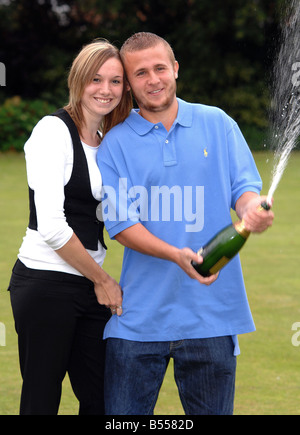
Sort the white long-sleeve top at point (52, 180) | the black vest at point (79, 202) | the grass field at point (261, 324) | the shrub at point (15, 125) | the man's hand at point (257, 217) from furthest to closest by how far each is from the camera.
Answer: the shrub at point (15, 125) → the grass field at point (261, 324) → the black vest at point (79, 202) → the white long-sleeve top at point (52, 180) → the man's hand at point (257, 217)

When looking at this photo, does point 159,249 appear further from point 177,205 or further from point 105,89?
point 105,89

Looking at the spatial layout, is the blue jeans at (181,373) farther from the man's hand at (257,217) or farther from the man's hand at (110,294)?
the man's hand at (257,217)

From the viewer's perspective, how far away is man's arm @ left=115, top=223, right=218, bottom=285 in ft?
10.1

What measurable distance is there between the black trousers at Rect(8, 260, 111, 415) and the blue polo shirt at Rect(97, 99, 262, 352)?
23cm

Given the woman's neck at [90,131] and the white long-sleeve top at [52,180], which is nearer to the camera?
the white long-sleeve top at [52,180]

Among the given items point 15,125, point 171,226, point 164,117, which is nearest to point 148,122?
point 164,117

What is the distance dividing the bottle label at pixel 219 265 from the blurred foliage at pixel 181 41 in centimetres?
2224

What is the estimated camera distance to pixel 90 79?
11.2 ft

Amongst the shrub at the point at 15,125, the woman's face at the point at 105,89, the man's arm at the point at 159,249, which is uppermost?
the shrub at the point at 15,125

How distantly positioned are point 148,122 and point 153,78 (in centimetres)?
19

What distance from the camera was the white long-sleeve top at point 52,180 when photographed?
3.21 m

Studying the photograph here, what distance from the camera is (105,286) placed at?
337cm

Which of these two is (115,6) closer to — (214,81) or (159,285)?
(214,81)

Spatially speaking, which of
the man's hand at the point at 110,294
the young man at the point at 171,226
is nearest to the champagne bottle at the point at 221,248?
the young man at the point at 171,226
